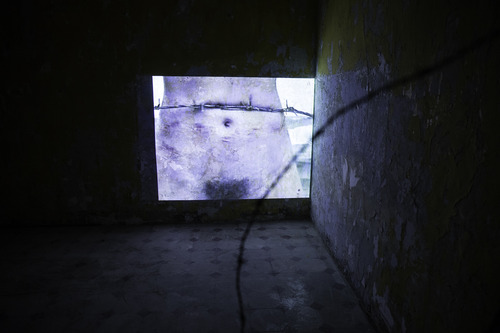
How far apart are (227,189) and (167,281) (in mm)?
1507

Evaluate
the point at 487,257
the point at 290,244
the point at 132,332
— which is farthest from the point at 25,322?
the point at 487,257

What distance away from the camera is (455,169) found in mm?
1492

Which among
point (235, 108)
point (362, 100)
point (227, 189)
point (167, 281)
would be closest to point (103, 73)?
point (235, 108)

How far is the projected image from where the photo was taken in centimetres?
393

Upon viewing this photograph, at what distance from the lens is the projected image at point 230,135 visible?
393 cm

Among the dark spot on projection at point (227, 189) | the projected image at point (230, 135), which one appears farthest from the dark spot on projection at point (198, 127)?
the dark spot on projection at point (227, 189)

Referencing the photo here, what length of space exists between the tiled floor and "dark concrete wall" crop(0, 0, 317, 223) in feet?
1.59

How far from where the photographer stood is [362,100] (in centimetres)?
254

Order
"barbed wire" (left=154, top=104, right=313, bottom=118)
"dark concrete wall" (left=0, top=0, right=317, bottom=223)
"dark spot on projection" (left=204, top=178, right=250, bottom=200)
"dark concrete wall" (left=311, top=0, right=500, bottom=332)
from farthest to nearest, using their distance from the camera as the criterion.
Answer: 1. "dark spot on projection" (left=204, top=178, right=250, bottom=200)
2. "barbed wire" (left=154, top=104, right=313, bottom=118)
3. "dark concrete wall" (left=0, top=0, right=317, bottom=223)
4. "dark concrete wall" (left=311, top=0, right=500, bottom=332)

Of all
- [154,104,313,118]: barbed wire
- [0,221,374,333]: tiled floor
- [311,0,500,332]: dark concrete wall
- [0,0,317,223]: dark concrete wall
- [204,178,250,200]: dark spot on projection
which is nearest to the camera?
[311,0,500,332]: dark concrete wall

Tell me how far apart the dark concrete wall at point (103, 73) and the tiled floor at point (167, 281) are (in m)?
0.48

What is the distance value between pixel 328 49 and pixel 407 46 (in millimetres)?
1649

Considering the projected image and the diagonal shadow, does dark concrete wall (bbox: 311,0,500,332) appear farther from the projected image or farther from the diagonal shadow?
the projected image

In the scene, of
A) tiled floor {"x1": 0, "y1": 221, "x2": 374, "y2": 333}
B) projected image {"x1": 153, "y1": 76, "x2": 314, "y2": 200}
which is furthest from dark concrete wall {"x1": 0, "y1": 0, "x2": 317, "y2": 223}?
tiled floor {"x1": 0, "y1": 221, "x2": 374, "y2": 333}
